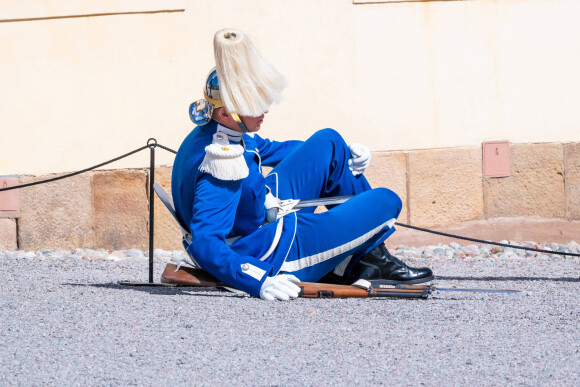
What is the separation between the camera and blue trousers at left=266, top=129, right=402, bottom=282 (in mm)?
4402

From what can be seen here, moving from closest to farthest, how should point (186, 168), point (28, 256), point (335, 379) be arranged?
point (335, 379) < point (186, 168) < point (28, 256)

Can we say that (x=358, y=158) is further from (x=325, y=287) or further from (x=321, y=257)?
(x=325, y=287)

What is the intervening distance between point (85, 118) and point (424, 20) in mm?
2602

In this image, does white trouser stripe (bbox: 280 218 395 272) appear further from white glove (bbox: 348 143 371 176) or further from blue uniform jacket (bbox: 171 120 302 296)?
white glove (bbox: 348 143 371 176)

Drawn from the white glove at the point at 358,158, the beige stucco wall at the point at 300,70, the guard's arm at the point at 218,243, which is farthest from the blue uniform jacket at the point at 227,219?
the beige stucco wall at the point at 300,70

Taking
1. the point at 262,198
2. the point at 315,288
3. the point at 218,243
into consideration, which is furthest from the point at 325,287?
the point at 218,243

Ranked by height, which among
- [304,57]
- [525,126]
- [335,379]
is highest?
[304,57]

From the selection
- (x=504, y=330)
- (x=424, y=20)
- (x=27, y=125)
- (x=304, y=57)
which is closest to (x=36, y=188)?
(x=27, y=125)

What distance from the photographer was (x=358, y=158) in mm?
4738

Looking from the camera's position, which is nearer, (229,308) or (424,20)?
(229,308)

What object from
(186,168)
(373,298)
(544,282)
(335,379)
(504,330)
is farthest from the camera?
(544,282)

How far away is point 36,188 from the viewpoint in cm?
725

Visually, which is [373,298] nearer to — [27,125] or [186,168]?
[186,168]

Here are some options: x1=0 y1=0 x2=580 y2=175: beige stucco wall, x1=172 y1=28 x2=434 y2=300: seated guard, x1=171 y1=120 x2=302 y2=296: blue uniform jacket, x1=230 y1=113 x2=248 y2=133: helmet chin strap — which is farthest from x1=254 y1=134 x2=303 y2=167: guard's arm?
x1=0 y1=0 x2=580 y2=175: beige stucco wall
